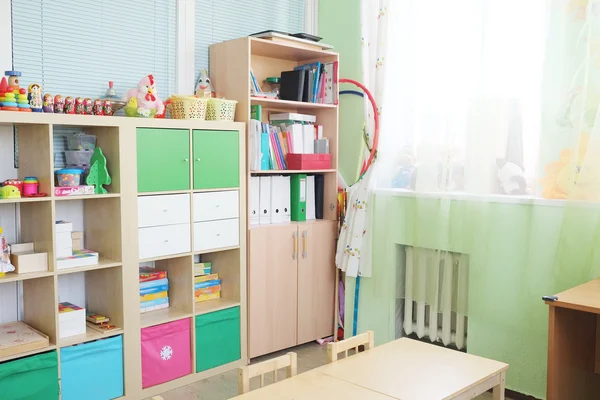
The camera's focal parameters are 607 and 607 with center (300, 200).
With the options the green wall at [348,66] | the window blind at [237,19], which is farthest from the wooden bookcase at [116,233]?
the green wall at [348,66]

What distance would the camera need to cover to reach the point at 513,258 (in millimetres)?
3406

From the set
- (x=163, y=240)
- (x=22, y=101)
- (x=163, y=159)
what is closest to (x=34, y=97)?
(x=22, y=101)

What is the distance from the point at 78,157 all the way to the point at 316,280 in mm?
1824

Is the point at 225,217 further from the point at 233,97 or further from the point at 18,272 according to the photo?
the point at 18,272

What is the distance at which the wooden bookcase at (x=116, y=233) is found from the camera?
3.01 m

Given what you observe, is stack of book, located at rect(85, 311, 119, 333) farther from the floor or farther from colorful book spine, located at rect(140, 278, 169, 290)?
the floor

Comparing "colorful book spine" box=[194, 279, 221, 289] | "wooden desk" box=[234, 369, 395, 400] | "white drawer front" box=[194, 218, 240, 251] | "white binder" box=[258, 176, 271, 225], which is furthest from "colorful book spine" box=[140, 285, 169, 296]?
"wooden desk" box=[234, 369, 395, 400]

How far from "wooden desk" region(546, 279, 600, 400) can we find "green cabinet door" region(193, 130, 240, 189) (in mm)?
1957

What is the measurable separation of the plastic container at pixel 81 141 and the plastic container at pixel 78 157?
1.2 inches

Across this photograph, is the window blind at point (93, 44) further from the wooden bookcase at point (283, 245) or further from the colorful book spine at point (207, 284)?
the colorful book spine at point (207, 284)

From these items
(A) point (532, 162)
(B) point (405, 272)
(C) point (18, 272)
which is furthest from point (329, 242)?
(C) point (18, 272)

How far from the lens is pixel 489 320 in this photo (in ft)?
11.6

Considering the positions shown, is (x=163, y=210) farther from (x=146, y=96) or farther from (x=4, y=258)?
(x=4, y=258)

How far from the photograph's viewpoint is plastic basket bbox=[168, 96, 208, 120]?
3549 mm
